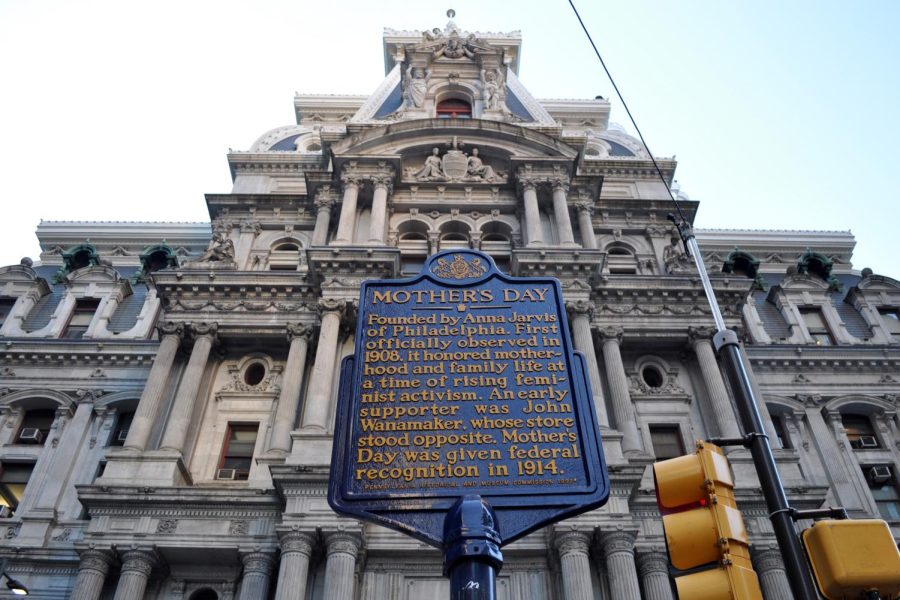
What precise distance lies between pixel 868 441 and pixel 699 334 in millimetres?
8320

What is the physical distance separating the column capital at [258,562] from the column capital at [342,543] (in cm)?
176

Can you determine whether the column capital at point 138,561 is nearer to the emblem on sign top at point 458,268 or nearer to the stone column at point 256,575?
the stone column at point 256,575

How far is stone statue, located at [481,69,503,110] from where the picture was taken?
34.3 meters

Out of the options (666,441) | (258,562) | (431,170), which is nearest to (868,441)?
(666,441)

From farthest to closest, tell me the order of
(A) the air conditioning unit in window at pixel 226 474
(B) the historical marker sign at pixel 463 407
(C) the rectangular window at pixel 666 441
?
1. (C) the rectangular window at pixel 666 441
2. (A) the air conditioning unit in window at pixel 226 474
3. (B) the historical marker sign at pixel 463 407

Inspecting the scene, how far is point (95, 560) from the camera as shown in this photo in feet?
63.5

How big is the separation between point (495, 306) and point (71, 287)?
26.7 m

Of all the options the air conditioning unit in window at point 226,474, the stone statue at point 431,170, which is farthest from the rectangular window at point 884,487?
the air conditioning unit in window at point 226,474

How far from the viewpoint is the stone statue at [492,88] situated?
34.3 meters

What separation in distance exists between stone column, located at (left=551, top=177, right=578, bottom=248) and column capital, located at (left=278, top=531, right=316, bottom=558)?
13434 millimetres

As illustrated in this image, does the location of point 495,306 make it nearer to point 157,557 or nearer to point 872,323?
point 157,557

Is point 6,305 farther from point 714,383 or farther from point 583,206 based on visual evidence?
point 714,383

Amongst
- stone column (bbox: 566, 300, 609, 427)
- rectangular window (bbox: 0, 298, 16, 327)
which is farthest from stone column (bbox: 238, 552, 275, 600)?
rectangular window (bbox: 0, 298, 16, 327)

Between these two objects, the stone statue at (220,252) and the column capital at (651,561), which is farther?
the stone statue at (220,252)
